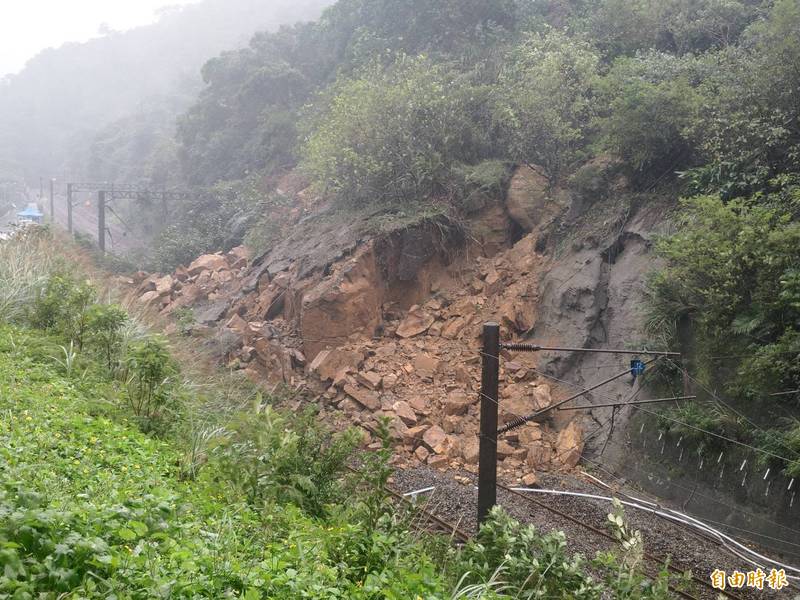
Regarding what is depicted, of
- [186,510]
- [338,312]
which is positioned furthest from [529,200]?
[186,510]

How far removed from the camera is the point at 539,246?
752 inches

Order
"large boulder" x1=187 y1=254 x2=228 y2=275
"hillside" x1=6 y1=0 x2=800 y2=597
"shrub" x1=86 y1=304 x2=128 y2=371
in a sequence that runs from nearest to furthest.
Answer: "shrub" x1=86 y1=304 x2=128 y2=371, "hillside" x1=6 y1=0 x2=800 y2=597, "large boulder" x1=187 y1=254 x2=228 y2=275

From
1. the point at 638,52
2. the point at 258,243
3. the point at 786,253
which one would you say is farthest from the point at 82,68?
the point at 786,253

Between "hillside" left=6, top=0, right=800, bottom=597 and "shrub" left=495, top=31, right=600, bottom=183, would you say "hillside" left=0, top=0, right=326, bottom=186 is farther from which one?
"shrub" left=495, top=31, right=600, bottom=183

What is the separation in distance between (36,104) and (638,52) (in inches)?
3371

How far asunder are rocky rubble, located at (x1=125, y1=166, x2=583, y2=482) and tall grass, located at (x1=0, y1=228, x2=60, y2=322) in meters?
5.29

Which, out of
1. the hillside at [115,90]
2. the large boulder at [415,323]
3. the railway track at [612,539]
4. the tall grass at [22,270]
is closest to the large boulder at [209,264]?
the tall grass at [22,270]

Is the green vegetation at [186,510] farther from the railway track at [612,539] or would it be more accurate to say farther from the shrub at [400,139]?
the shrub at [400,139]

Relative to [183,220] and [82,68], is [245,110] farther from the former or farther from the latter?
[82,68]

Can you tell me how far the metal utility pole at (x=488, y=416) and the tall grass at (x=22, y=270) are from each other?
8255mm

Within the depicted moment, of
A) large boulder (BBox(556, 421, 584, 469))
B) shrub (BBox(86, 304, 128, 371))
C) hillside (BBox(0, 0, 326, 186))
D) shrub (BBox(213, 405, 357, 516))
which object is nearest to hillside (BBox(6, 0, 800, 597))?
large boulder (BBox(556, 421, 584, 469))

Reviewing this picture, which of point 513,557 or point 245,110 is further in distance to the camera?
point 245,110

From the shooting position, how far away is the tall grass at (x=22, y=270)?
37.7 ft

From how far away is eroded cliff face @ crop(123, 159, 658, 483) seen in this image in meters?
14.7
